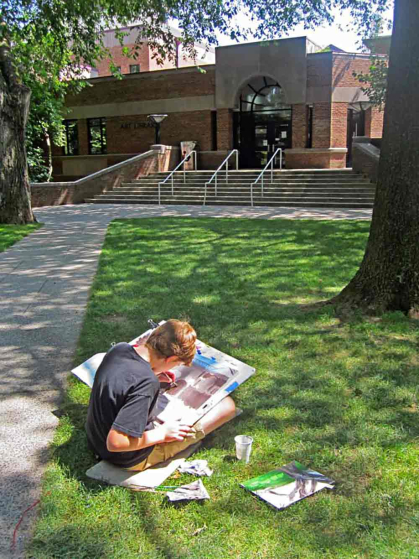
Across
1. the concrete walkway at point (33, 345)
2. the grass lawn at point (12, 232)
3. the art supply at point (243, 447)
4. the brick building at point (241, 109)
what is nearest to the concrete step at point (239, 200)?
the brick building at point (241, 109)

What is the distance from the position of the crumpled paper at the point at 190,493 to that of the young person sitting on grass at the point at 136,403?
0.24 m

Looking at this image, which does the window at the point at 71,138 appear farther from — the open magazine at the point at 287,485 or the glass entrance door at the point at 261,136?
the open magazine at the point at 287,485

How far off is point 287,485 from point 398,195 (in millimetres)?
3346

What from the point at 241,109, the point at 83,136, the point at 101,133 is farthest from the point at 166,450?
the point at 83,136

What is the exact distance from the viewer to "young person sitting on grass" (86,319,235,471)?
2574mm

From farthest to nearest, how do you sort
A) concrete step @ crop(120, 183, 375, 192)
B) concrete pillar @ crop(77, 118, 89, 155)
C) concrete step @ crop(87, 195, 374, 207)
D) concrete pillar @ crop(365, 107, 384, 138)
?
concrete pillar @ crop(77, 118, 89, 155), concrete pillar @ crop(365, 107, 384, 138), concrete step @ crop(120, 183, 375, 192), concrete step @ crop(87, 195, 374, 207)

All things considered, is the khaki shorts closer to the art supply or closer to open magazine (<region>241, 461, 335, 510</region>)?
the art supply

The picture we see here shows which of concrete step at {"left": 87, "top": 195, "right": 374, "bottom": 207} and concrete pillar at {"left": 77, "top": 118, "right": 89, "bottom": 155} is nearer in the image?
concrete step at {"left": 87, "top": 195, "right": 374, "bottom": 207}

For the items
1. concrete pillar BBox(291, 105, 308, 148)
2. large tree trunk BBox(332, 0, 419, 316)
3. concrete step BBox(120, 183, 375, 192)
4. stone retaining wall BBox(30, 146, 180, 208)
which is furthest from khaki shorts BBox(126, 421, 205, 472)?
concrete pillar BBox(291, 105, 308, 148)

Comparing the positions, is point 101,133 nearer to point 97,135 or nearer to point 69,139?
point 97,135

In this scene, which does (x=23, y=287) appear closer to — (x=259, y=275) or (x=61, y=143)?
(x=259, y=275)

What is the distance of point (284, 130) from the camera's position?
24.8 metres

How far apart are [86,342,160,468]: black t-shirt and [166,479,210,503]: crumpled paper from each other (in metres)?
0.26

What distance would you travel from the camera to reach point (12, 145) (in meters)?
12.9
